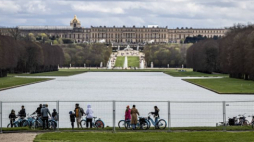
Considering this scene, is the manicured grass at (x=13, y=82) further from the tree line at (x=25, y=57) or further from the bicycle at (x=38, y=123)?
the bicycle at (x=38, y=123)

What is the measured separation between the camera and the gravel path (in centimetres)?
1732

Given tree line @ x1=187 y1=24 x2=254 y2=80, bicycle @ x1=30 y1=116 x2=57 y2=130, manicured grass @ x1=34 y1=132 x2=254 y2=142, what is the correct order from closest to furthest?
manicured grass @ x1=34 y1=132 x2=254 y2=142 < bicycle @ x1=30 y1=116 x2=57 y2=130 < tree line @ x1=187 y1=24 x2=254 y2=80

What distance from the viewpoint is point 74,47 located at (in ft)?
541

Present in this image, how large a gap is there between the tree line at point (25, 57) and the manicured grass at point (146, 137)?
52778mm

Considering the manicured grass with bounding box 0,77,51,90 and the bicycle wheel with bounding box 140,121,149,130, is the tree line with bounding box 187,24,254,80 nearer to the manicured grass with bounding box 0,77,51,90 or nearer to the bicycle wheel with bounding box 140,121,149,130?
the manicured grass with bounding box 0,77,51,90

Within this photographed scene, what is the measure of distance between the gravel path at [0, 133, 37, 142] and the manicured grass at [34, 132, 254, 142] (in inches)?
9.9

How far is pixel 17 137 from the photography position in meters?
17.9

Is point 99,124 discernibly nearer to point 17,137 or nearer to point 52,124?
point 52,124

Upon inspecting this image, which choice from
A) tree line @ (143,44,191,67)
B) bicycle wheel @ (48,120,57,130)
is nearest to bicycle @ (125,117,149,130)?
bicycle wheel @ (48,120,57,130)

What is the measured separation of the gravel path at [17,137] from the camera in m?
17.3

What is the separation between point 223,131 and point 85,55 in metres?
130

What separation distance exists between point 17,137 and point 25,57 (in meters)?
70.0

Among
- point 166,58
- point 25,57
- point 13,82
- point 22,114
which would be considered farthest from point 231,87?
point 166,58

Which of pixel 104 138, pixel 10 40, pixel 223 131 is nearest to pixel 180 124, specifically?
pixel 223 131
